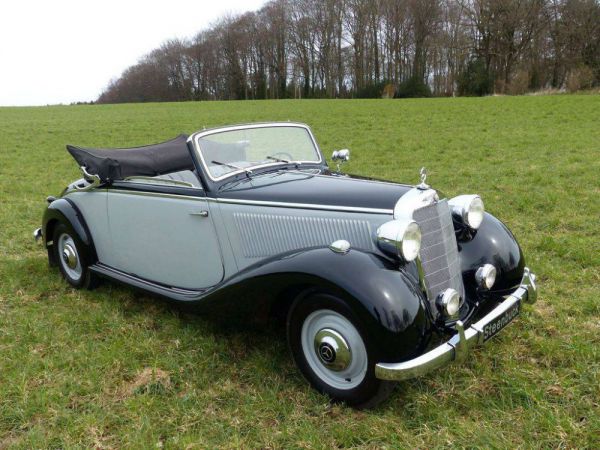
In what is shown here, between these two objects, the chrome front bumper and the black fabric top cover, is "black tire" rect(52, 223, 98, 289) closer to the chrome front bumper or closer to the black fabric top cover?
the black fabric top cover

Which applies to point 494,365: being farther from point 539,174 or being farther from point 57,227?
point 539,174

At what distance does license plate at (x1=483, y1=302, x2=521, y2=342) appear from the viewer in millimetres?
2602

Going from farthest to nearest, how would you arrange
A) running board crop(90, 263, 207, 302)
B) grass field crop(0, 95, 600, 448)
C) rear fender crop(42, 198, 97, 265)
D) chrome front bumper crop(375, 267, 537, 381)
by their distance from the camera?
rear fender crop(42, 198, 97, 265) → running board crop(90, 263, 207, 302) → grass field crop(0, 95, 600, 448) → chrome front bumper crop(375, 267, 537, 381)

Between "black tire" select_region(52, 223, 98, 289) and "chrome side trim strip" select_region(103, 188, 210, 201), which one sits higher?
"chrome side trim strip" select_region(103, 188, 210, 201)

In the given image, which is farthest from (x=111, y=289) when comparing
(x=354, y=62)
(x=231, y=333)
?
(x=354, y=62)

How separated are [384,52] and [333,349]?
48.6m

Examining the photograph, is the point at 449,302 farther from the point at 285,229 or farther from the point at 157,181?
the point at 157,181

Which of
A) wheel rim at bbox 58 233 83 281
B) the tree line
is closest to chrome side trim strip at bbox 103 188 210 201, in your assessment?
wheel rim at bbox 58 233 83 281

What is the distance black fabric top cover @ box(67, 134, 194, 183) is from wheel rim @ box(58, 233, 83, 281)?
78 cm

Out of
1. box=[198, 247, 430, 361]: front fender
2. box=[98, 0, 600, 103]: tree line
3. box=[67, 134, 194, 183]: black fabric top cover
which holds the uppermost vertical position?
box=[98, 0, 600, 103]: tree line

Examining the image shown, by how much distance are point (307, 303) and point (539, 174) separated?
6.75 meters

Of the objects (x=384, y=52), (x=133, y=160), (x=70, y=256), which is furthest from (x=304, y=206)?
A: (x=384, y=52)

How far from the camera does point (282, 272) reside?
2746 mm

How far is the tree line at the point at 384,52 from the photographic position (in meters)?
35.9
